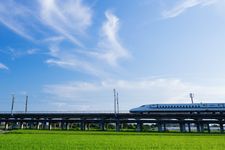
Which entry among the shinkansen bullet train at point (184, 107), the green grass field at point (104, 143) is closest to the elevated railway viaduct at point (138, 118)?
the shinkansen bullet train at point (184, 107)

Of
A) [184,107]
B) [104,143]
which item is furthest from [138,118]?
[104,143]

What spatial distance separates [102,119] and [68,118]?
1248 centimetres

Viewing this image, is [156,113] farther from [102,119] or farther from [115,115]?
[102,119]

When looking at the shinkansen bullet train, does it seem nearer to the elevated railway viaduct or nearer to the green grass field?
the elevated railway viaduct

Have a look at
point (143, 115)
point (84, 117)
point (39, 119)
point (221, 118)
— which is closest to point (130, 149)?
point (143, 115)

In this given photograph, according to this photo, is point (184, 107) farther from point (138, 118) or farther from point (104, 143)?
point (104, 143)

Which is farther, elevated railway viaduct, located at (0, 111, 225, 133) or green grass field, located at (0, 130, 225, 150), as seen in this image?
elevated railway viaduct, located at (0, 111, 225, 133)

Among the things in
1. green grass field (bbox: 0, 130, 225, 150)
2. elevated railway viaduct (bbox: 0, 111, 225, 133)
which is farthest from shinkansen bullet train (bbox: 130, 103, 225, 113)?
green grass field (bbox: 0, 130, 225, 150)

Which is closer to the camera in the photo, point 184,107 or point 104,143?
point 104,143

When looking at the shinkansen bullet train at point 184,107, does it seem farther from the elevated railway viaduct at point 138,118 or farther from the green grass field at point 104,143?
the green grass field at point 104,143

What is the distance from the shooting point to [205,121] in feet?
229

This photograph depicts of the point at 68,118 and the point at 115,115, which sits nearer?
the point at 115,115

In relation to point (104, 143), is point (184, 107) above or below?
above

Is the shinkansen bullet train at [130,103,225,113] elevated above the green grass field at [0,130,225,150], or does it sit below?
above
